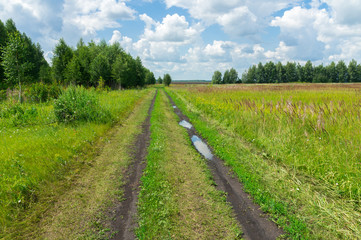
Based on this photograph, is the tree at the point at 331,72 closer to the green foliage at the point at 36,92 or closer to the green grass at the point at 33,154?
the green foliage at the point at 36,92

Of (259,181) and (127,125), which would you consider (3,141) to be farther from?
(259,181)

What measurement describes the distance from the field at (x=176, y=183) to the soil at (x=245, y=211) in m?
0.06

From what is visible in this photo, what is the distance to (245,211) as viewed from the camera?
4059mm

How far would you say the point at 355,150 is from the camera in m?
5.04

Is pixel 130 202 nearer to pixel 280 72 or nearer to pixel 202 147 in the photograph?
pixel 202 147

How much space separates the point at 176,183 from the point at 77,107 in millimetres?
7762

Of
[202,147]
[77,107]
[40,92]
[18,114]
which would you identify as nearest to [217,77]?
[40,92]

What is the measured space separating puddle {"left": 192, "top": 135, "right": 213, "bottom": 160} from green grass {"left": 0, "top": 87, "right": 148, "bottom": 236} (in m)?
4.54

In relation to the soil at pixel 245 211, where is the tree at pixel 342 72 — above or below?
above

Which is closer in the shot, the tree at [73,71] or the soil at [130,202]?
the soil at [130,202]

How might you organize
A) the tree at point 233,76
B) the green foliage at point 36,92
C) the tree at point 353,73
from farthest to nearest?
the tree at point 233,76 < the tree at point 353,73 < the green foliage at point 36,92

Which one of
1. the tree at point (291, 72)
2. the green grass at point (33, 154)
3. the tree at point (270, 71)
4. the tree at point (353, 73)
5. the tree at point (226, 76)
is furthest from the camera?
the tree at point (226, 76)

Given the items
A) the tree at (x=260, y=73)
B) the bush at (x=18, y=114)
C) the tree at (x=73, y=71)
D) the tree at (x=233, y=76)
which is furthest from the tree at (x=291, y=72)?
the bush at (x=18, y=114)

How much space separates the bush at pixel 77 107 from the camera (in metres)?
9.74
